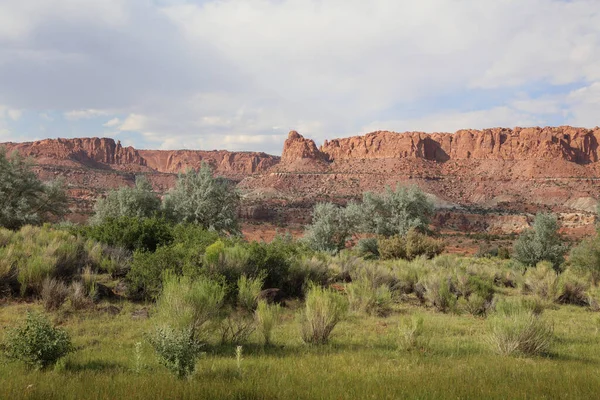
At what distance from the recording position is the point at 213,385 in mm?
4664

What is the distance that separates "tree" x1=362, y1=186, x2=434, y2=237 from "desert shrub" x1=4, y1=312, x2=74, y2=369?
1121 inches

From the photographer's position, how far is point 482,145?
150 meters

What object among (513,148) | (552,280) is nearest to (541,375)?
(552,280)

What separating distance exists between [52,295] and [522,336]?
926 cm

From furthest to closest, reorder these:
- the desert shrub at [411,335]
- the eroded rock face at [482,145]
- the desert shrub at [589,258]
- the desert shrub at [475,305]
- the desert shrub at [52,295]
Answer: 1. the eroded rock face at [482,145]
2. the desert shrub at [589,258]
3. the desert shrub at [475,305]
4. the desert shrub at [52,295]
5. the desert shrub at [411,335]

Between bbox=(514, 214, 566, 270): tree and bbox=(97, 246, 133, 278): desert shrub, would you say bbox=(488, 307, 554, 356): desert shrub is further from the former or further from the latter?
bbox=(514, 214, 566, 270): tree

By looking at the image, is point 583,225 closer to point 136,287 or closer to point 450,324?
point 450,324

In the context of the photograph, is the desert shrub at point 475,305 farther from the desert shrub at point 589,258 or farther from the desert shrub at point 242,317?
the desert shrub at point 589,258

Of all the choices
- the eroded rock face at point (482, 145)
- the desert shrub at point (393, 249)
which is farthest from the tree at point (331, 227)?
the eroded rock face at point (482, 145)

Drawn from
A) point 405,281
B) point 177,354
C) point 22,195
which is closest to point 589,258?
point 405,281

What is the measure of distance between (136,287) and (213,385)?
684 cm

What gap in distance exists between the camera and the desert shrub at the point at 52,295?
889 centimetres

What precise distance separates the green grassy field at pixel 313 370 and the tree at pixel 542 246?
1666cm

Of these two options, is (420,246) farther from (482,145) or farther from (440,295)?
(482,145)
